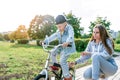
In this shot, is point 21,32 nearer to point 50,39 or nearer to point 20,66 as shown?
point 20,66

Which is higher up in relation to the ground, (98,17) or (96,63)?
(98,17)

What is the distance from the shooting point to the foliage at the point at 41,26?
4519 centimetres

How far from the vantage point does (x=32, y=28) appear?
46969mm

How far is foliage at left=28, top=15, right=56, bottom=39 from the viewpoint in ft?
148

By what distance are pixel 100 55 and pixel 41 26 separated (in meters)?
42.5

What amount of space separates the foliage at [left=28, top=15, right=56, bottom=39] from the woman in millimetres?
38869

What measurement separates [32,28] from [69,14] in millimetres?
7031

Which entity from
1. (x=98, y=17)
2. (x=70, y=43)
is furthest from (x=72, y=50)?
(x=98, y=17)

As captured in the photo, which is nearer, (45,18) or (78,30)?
(78,30)

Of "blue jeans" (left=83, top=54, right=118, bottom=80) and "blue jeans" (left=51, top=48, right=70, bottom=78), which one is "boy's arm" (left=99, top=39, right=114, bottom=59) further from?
"blue jeans" (left=51, top=48, right=70, bottom=78)

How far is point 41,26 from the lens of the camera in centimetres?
4697

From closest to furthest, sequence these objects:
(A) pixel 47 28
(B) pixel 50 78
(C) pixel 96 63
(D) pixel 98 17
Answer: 1. (C) pixel 96 63
2. (B) pixel 50 78
3. (D) pixel 98 17
4. (A) pixel 47 28

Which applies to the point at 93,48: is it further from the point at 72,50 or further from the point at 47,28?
the point at 47,28

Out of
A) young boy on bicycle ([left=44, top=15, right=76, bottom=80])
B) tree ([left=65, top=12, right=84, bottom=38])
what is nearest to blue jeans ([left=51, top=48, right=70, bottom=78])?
young boy on bicycle ([left=44, top=15, right=76, bottom=80])
